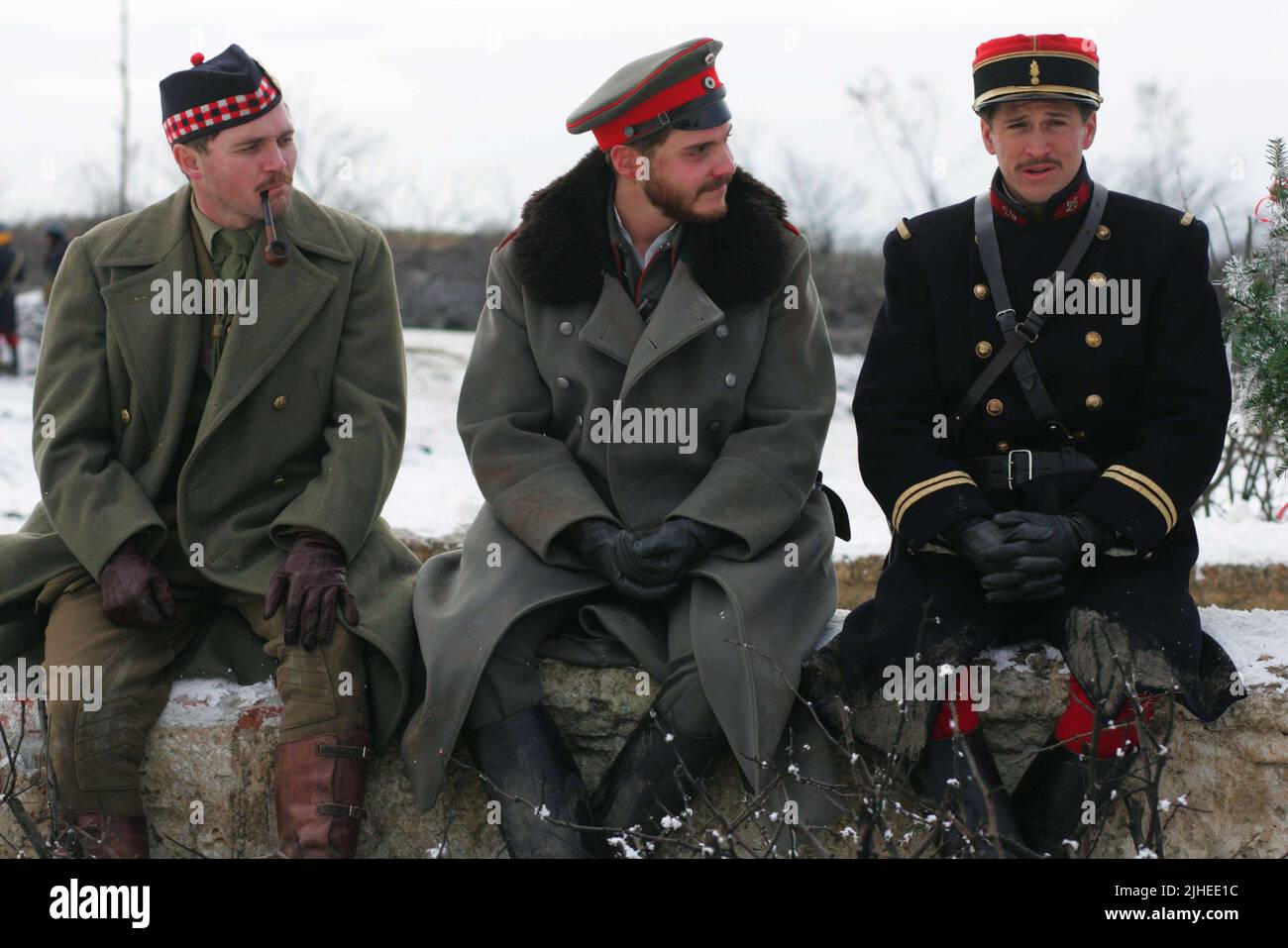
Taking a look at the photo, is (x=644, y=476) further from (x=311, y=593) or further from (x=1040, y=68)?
(x=1040, y=68)

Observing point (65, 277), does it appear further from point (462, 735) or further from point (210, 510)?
point (462, 735)

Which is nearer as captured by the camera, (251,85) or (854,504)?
(251,85)

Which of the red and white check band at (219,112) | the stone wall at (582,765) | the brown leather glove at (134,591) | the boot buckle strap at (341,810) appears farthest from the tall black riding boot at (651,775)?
the red and white check band at (219,112)

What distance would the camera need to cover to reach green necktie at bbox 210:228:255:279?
158 inches

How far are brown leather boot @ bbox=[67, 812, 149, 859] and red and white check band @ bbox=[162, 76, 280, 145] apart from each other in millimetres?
1650

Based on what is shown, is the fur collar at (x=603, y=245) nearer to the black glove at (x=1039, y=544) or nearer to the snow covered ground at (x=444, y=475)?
the black glove at (x=1039, y=544)

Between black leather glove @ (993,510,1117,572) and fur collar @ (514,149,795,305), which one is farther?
fur collar @ (514,149,795,305)

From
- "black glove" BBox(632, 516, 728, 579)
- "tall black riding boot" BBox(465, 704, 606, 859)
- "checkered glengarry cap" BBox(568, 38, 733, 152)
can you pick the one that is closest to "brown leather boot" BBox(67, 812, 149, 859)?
"tall black riding boot" BBox(465, 704, 606, 859)

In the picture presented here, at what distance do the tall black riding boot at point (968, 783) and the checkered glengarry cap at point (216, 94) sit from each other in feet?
7.32

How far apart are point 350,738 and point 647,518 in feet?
2.87

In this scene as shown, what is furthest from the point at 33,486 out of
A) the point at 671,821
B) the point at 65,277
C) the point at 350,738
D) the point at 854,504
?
the point at 671,821

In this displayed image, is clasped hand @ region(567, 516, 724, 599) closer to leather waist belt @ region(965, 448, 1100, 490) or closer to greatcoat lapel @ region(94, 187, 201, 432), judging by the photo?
leather waist belt @ region(965, 448, 1100, 490)

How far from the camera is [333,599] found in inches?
148
